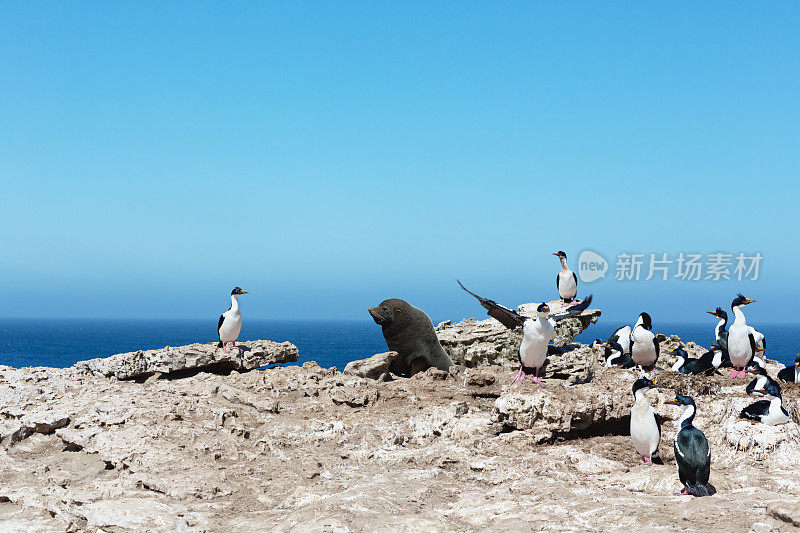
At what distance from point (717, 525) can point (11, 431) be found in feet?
30.8

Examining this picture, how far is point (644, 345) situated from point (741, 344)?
174cm

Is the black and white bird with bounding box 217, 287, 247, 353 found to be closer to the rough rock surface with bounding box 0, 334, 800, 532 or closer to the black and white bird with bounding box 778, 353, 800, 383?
the rough rock surface with bounding box 0, 334, 800, 532

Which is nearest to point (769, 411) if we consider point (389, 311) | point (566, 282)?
point (566, 282)

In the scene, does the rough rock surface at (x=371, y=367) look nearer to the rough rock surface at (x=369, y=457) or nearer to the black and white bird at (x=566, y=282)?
the rough rock surface at (x=369, y=457)

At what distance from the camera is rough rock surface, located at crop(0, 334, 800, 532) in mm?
5699

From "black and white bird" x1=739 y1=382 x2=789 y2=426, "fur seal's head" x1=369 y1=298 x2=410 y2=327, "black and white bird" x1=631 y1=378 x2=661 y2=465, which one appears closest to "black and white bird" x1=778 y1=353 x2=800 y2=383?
"black and white bird" x1=739 y1=382 x2=789 y2=426

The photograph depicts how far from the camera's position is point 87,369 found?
1196 centimetres

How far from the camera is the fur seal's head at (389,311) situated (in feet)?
46.8

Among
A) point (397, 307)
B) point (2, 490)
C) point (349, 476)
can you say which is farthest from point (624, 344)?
point (2, 490)

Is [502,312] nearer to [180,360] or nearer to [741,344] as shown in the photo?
[741,344]

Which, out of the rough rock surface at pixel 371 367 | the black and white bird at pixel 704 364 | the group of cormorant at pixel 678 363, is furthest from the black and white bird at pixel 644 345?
the rough rock surface at pixel 371 367

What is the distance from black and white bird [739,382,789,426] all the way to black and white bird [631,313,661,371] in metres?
3.00

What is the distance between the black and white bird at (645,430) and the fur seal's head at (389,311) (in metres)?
7.35

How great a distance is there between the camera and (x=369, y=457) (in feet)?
26.0
